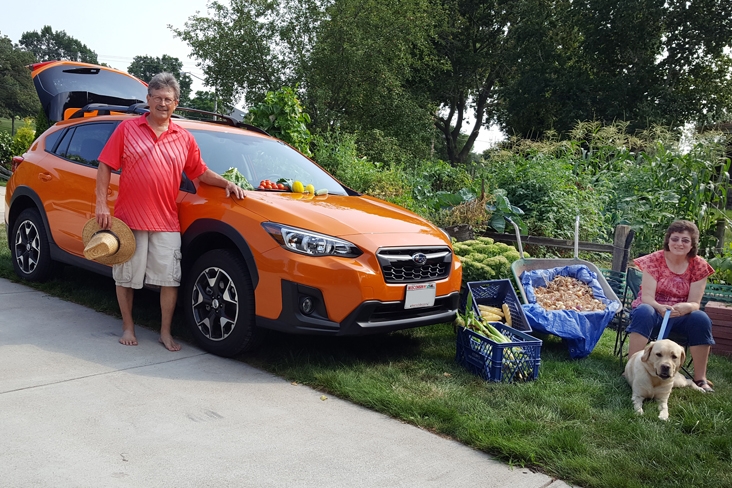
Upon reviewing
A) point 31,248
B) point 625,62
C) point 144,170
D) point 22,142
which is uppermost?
point 625,62

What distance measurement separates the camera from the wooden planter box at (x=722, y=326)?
221 inches

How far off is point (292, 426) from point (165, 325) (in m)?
1.72

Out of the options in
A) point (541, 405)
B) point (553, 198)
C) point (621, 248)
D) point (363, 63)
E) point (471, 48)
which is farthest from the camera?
point (471, 48)

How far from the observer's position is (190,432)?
3316 millimetres

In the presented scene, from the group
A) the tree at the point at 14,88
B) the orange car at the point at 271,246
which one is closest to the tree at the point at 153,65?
the tree at the point at 14,88

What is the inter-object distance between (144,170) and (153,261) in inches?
26.7

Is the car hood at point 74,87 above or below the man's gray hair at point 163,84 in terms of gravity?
above

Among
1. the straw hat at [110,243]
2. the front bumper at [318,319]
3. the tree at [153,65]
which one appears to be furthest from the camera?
the tree at [153,65]

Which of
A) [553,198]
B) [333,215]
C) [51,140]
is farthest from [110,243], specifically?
[553,198]

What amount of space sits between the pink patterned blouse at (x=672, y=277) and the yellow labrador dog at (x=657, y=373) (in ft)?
2.74

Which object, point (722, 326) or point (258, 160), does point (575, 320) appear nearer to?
point (722, 326)

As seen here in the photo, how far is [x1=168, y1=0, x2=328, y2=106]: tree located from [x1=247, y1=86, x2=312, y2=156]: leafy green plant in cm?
1379

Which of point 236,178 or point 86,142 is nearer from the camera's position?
point 236,178

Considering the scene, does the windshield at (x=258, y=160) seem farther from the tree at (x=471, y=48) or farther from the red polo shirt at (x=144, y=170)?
the tree at (x=471, y=48)
